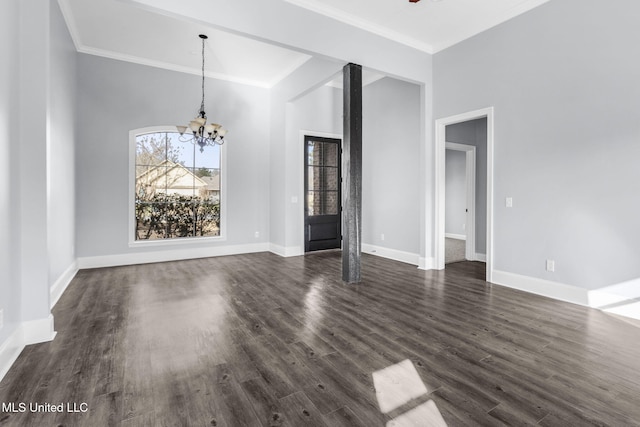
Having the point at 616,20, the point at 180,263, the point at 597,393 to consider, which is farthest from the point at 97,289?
the point at 616,20

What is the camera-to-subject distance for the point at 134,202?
17.7 feet

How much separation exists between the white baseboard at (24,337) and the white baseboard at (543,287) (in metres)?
4.84

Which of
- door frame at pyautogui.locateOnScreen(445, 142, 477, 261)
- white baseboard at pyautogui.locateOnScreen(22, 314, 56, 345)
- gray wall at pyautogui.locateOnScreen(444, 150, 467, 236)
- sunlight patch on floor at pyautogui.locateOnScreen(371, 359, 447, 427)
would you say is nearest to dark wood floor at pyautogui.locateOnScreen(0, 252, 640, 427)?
sunlight patch on floor at pyautogui.locateOnScreen(371, 359, 447, 427)

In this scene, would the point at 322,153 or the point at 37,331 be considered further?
the point at 322,153

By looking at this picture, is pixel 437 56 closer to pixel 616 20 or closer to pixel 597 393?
pixel 616 20

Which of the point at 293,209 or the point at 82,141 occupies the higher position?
the point at 82,141

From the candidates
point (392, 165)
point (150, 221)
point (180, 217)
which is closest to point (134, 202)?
point (150, 221)

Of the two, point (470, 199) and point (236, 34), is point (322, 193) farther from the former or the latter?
point (236, 34)

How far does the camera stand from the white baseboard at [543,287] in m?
3.41

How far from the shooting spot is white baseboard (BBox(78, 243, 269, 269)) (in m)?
5.10

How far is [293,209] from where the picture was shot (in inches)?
248

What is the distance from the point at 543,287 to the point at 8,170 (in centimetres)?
528

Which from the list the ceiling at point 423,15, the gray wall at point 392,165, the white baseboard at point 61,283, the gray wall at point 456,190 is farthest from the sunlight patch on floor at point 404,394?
the gray wall at point 456,190

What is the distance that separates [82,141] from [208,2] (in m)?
3.36
